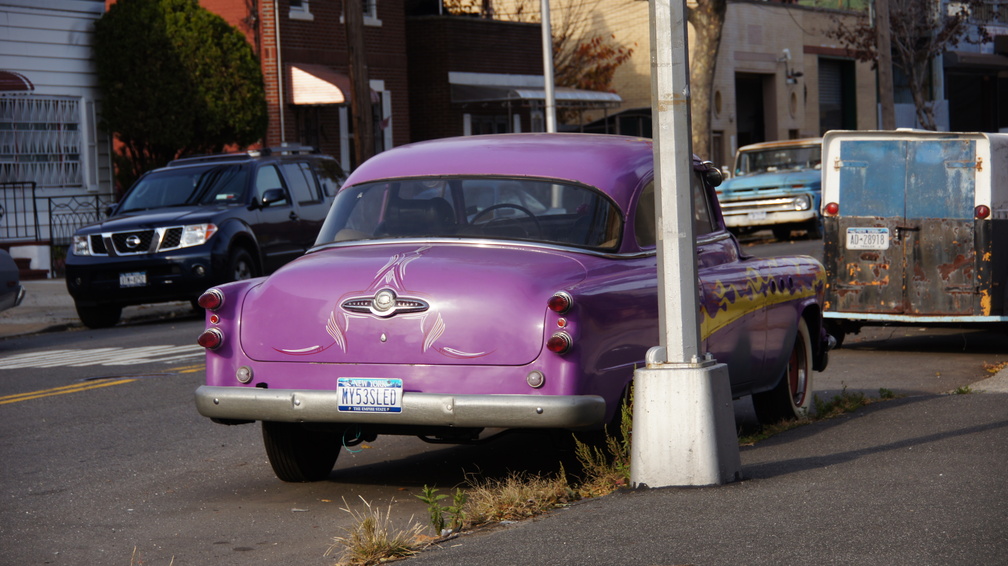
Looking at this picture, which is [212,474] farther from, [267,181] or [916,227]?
[267,181]

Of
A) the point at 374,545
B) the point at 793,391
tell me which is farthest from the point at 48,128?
the point at 374,545

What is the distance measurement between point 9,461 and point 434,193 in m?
3.18

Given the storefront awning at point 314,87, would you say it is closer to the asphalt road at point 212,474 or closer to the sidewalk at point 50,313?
the sidewalk at point 50,313

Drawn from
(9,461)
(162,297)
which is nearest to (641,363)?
(9,461)

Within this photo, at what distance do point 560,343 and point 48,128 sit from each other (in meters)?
23.1

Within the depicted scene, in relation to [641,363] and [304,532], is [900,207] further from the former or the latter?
[304,532]

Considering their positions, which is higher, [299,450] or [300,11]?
[300,11]

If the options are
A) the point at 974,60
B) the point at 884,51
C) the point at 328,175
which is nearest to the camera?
the point at 328,175

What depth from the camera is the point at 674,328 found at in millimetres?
6676

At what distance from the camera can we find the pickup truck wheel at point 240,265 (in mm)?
17984

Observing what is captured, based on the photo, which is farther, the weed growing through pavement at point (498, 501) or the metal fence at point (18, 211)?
the metal fence at point (18, 211)

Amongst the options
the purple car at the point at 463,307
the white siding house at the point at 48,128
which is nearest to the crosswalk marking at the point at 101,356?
the purple car at the point at 463,307

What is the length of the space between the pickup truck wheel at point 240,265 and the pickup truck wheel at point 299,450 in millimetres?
10314

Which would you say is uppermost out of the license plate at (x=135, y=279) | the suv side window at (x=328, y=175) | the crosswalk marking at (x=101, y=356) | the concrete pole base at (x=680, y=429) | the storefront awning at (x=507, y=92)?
the storefront awning at (x=507, y=92)
